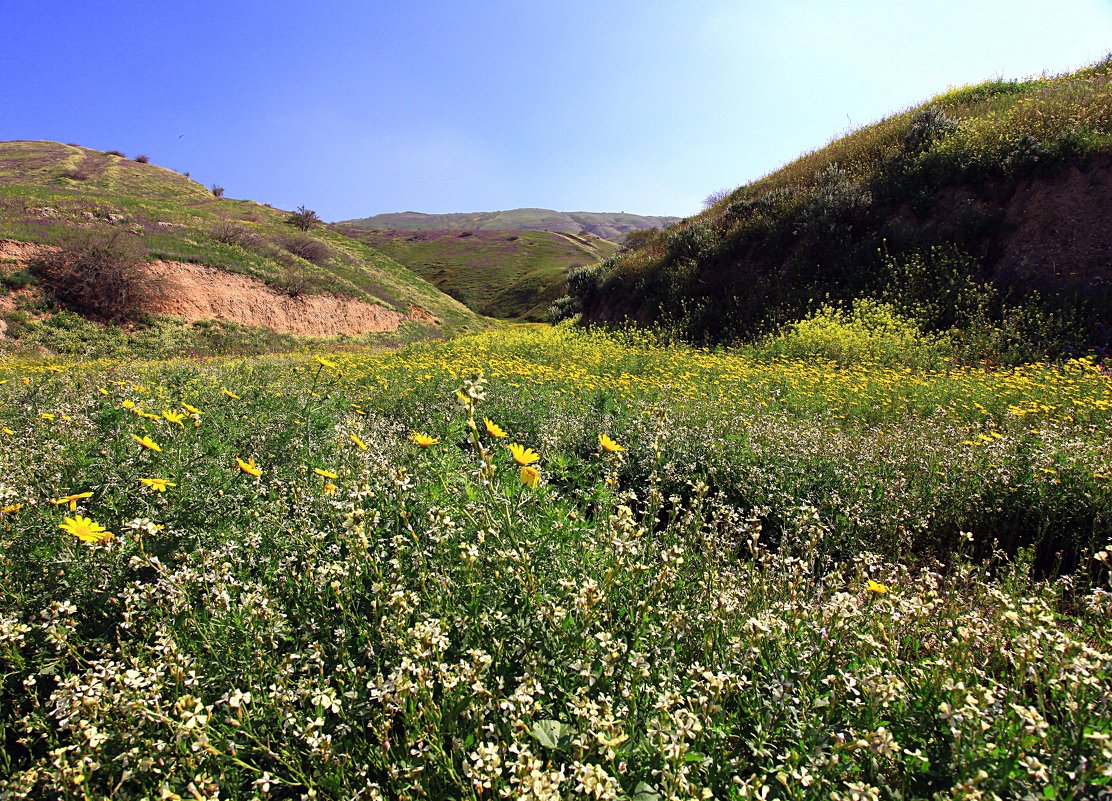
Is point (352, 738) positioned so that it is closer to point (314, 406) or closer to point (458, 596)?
point (458, 596)

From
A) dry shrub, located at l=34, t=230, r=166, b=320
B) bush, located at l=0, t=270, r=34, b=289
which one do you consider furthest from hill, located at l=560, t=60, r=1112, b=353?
bush, located at l=0, t=270, r=34, b=289

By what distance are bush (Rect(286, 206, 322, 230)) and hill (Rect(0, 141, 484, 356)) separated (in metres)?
0.90

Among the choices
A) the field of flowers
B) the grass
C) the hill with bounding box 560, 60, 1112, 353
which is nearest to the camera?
the field of flowers

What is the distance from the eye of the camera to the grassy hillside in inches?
2116

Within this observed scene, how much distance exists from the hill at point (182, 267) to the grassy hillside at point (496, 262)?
460 inches

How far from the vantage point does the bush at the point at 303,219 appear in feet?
151

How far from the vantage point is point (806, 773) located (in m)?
1.58

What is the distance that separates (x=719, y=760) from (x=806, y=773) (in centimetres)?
34

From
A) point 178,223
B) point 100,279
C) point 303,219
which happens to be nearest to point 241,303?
point 100,279

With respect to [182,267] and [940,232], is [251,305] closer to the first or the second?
[182,267]

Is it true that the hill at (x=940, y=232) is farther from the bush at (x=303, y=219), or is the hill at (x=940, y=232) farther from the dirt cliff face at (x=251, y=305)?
the bush at (x=303, y=219)

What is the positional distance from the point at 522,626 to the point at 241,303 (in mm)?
27605

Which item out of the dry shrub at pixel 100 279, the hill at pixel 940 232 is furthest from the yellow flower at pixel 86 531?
the dry shrub at pixel 100 279

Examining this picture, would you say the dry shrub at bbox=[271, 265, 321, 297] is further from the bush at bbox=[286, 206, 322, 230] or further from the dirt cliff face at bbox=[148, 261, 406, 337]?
the bush at bbox=[286, 206, 322, 230]
